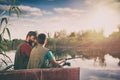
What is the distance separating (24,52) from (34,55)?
0.38ft

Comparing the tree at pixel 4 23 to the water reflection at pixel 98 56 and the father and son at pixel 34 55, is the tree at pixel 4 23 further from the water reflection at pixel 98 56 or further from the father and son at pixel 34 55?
the water reflection at pixel 98 56

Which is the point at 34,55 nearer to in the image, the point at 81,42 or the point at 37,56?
the point at 37,56

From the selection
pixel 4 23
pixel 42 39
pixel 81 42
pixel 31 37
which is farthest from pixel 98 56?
pixel 4 23

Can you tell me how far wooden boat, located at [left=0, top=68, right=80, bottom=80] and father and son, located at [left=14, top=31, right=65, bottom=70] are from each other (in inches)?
2.7

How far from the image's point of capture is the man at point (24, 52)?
141 inches

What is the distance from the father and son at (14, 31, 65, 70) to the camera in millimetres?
3574

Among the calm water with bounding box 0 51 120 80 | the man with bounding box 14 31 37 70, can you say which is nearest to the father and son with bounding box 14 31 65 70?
the man with bounding box 14 31 37 70

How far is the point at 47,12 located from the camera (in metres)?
3.74

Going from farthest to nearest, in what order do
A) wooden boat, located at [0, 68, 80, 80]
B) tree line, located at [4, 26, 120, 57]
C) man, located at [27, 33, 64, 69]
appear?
tree line, located at [4, 26, 120, 57] → man, located at [27, 33, 64, 69] → wooden boat, located at [0, 68, 80, 80]

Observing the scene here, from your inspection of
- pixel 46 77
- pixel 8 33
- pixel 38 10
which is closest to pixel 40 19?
pixel 38 10

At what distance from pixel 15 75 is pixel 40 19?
71 centimetres

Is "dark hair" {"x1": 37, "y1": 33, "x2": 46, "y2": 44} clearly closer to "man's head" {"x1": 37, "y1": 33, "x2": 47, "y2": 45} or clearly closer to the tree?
"man's head" {"x1": 37, "y1": 33, "x2": 47, "y2": 45}

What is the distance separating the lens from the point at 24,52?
11.8 feet

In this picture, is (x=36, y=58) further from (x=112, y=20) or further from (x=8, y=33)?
(x=112, y=20)
